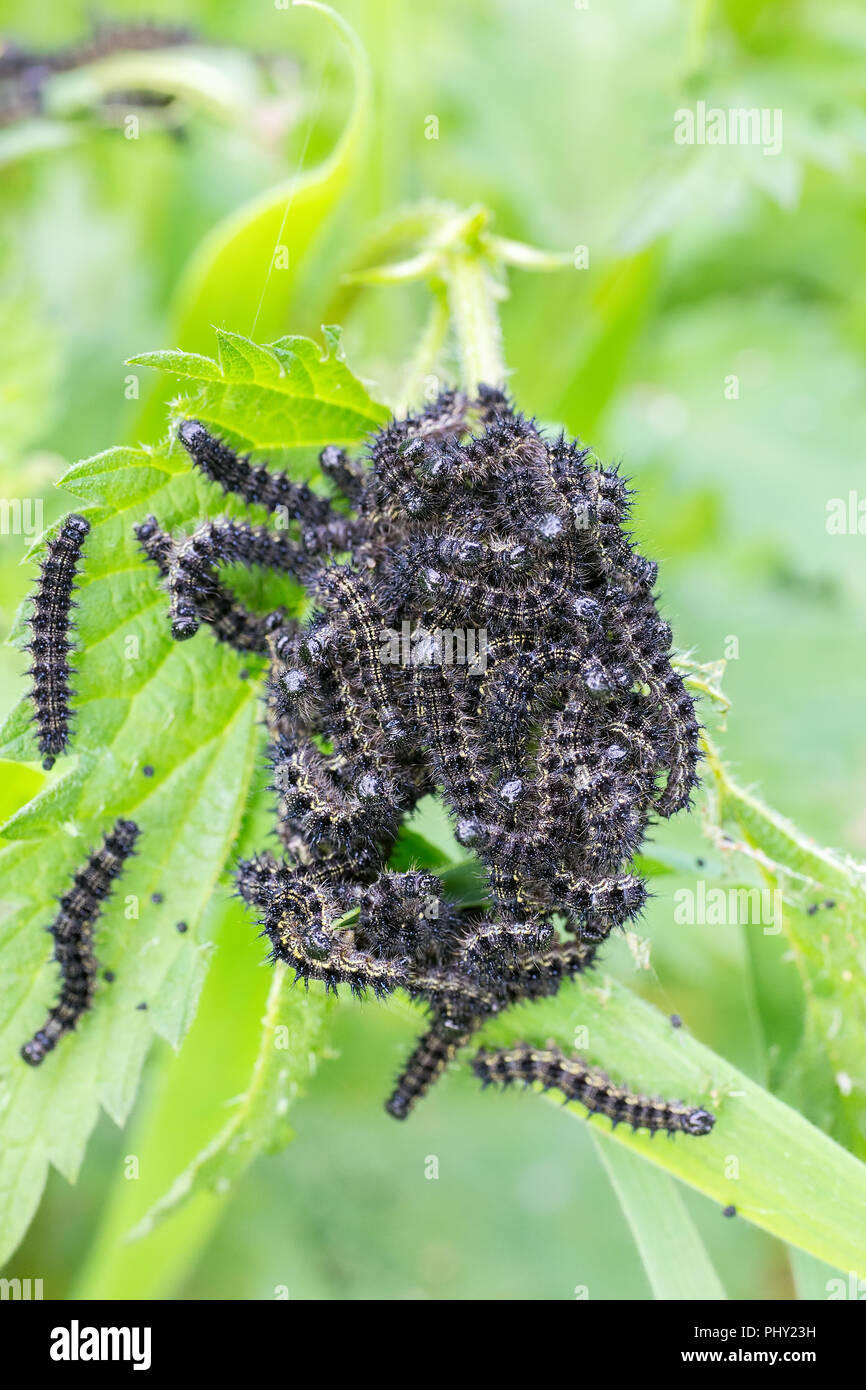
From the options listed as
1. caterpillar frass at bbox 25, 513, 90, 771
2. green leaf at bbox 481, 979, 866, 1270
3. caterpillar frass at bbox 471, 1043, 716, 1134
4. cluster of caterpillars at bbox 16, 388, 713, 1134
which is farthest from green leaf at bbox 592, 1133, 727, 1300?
caterpillar frass at bbox 25, 513, 90, 771

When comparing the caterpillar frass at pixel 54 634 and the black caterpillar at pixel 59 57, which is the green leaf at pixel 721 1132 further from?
the black caterpillar at pixel 59 57

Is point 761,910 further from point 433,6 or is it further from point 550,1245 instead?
point 433,6

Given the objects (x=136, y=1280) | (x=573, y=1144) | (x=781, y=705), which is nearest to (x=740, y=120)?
(x=781, y=705)

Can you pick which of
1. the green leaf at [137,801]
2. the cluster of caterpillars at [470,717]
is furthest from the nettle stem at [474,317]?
the cluster of caterpillars at [470,717]

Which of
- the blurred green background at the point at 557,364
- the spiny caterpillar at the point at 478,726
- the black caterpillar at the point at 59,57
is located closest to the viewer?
the spiny caterpillar at the point at 478,726

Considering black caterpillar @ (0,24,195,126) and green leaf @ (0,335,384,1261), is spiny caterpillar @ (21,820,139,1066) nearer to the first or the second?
green leaf @ (0,335,384,1261)
